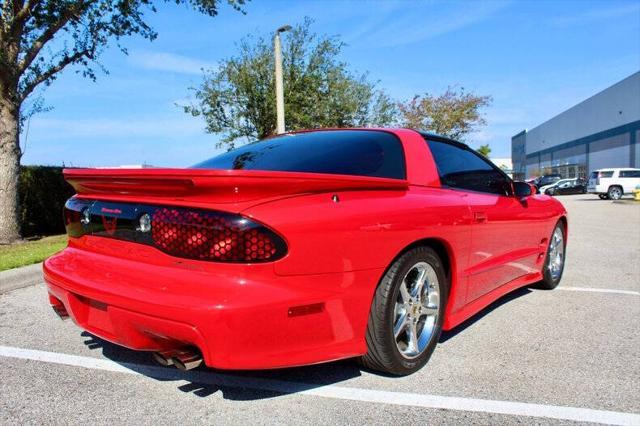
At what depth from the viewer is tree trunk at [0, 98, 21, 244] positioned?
9.19 m

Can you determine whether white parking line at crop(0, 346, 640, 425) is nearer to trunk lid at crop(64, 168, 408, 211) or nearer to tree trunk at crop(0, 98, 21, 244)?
trunk lid at crop(64, 168, 408, 211)

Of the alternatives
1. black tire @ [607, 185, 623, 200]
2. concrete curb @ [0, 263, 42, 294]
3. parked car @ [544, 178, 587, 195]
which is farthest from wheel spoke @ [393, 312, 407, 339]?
parked car @ [544, 178, 587, 195]

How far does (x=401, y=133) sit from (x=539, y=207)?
1991 millimetres

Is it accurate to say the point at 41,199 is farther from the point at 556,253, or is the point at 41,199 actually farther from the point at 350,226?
the point at 350,226

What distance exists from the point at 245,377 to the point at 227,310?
0.97 meters

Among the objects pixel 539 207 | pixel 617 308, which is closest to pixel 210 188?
pixel 539 207

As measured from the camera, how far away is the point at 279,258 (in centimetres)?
221

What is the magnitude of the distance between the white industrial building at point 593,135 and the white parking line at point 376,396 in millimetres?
33363

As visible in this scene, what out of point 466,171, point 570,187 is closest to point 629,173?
point 570,187

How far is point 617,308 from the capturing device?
4387 mm

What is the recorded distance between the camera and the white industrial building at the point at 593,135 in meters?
44.4

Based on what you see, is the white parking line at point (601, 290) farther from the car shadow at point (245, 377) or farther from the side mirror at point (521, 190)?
the car shadow at point (245, 377)

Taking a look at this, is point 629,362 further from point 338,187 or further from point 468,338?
point 338,187

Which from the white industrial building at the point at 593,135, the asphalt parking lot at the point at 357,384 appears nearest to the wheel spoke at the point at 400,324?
the asphalt parking lot at the point at 357,384
